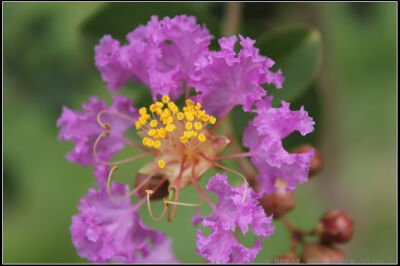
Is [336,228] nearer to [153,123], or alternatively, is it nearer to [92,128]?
[153,123]

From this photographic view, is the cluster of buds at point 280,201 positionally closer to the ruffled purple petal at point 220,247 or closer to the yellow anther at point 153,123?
the ruffled purple petal at point 220,247

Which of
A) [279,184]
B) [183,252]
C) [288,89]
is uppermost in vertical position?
[288,89]

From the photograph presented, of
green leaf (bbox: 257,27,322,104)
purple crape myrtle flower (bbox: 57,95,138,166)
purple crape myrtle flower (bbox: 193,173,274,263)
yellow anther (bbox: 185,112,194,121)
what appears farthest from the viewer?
green leaf (bbox: 257,27,322,104)

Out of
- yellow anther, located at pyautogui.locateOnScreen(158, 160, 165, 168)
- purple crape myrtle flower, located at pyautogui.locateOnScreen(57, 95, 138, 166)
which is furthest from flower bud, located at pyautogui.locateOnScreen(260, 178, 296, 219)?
purple crape myrtle flower, located at pyautogui.locateOnScreen(57, 95, 138, 166)

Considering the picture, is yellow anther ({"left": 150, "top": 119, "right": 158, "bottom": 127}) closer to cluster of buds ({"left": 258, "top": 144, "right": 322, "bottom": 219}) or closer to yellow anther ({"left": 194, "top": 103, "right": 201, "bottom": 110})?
yellow anther ({"left": 194, "top": 103, "right": 201, "bottom": 110})

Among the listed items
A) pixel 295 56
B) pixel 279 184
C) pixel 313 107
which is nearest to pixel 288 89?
pixel 295 56

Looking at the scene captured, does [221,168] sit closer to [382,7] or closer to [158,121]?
[158,121]

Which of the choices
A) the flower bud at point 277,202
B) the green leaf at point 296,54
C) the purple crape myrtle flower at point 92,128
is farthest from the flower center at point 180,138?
the green leaf at point 296,54
